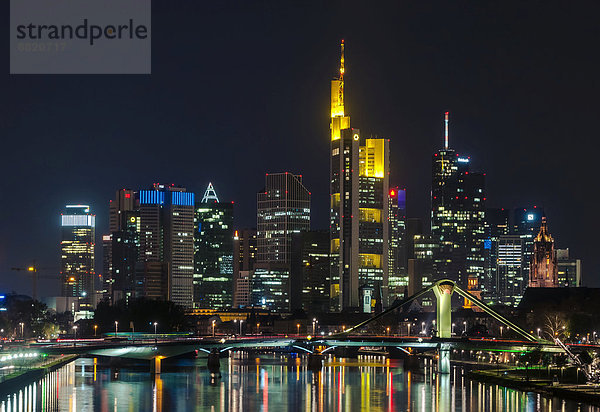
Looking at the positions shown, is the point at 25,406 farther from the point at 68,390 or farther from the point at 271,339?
the point at 271,339

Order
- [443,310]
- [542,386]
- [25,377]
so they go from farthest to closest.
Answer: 1. [443,310]
2. [542,386]
3. [25,377]

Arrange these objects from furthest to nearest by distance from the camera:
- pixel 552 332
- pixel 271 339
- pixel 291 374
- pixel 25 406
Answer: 1. pixel 552 332
2. pixel 271 339
3. pixel 291 374
4. pixel 25 406

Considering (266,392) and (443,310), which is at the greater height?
(443,310)

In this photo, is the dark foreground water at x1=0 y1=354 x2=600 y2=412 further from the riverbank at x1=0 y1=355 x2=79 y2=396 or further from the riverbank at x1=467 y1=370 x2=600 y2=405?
the riverbank at x1=467 y1=370 x2=600 y2=405

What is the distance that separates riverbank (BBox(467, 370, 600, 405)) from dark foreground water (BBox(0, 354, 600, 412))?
139 centimetres

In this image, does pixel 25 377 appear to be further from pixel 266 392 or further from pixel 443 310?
pixel 443 310

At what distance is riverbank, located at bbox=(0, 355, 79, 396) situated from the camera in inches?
3974

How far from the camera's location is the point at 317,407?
100250mm

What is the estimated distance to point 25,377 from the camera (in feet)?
363

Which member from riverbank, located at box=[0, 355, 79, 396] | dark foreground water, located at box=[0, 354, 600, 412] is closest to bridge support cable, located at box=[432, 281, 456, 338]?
dark foreground water, located at box=[0, 354, 600, 412]

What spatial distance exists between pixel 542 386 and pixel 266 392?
26.8 m

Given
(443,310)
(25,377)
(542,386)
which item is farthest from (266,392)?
(443,310)

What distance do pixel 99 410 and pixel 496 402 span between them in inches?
1377

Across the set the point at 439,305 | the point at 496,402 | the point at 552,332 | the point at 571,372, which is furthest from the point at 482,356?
the point at 496,402
